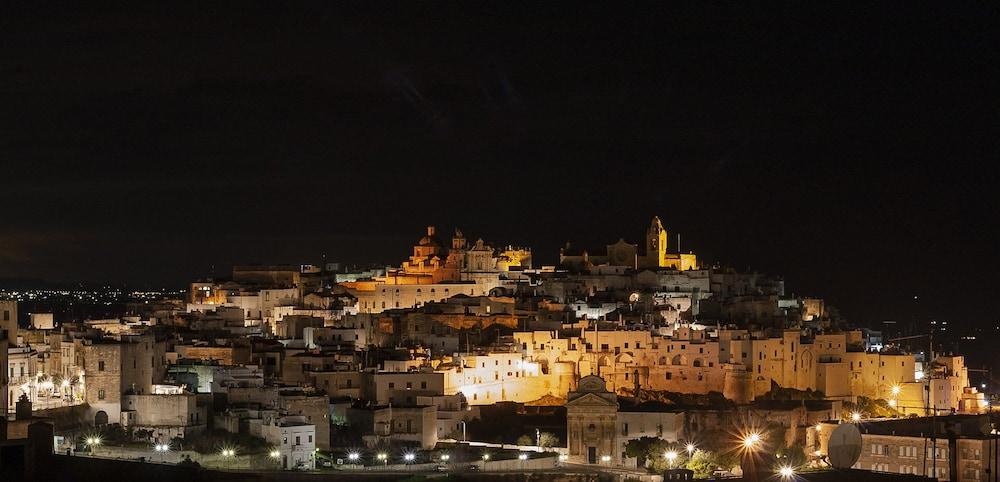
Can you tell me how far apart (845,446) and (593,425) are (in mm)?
18616

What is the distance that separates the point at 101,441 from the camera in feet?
107

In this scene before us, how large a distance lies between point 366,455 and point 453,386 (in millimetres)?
7315

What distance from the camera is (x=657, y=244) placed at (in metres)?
61.6

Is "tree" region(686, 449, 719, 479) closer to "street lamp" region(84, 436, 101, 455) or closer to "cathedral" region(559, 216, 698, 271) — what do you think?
"street lamp" region(84, 436, 101, 455)

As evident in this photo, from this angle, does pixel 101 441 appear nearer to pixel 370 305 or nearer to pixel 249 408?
pixel 249 408

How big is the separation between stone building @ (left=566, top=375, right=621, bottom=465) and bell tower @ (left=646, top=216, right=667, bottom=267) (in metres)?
21.4

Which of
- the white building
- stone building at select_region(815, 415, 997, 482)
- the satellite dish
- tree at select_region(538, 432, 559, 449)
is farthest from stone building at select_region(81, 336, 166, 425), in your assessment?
the satellite dish

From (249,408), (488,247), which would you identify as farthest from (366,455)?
(488,247)

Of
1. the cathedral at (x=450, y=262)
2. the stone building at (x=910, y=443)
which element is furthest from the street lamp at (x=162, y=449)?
the cathedral at (x=450, y=262)

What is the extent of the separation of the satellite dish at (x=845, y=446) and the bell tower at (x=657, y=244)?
39312mm

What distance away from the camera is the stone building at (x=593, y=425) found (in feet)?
129

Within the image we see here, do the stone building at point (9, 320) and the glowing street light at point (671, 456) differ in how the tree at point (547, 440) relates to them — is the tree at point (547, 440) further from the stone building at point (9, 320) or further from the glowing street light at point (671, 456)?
the stone building at point (9, 320)

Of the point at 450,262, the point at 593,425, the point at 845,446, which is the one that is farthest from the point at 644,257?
the point at 845,446

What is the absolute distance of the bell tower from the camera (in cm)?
6116
